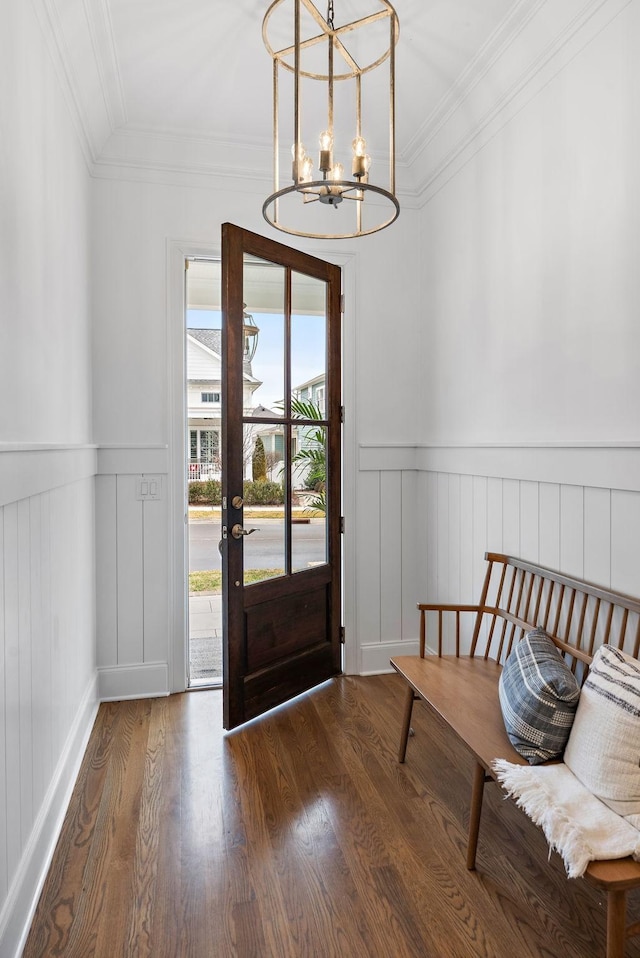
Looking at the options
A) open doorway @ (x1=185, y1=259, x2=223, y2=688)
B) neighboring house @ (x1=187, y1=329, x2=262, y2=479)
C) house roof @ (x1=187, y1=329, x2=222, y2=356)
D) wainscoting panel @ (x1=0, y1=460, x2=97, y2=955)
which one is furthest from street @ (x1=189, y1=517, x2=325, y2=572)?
house roof @ (x1=187, y1=329, x2=222, y2=356)

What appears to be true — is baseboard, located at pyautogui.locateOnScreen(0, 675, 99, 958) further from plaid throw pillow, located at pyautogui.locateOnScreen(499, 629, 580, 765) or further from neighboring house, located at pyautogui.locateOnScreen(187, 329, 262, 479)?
neighboring house, located at pyautogui.locateOnScreen(187, 329, 262, 479)

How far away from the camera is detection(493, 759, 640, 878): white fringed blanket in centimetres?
132

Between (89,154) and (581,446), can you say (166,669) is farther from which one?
(89,154)

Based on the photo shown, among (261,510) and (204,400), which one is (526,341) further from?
(204,400)

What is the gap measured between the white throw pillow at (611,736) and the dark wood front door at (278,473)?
4.89 ft

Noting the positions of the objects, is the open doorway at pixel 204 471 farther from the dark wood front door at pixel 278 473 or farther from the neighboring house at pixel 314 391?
the neighboring house at pixel 314 391

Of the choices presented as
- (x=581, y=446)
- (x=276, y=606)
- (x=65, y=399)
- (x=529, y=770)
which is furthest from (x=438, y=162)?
(x=529, y=770)

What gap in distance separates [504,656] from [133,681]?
180cm

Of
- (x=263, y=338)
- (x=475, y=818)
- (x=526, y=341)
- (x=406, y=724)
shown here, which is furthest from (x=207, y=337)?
(x=475, y=818)

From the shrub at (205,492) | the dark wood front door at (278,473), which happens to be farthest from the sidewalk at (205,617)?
the shrub at (205,492)

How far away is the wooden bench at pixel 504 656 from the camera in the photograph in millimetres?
1310

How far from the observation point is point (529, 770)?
1609 millimetres

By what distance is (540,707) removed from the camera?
1678 millimetres

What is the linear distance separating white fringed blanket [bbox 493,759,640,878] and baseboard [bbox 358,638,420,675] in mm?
1731
